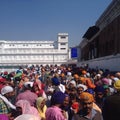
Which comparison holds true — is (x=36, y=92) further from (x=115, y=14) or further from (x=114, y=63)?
(x=115, y=14)

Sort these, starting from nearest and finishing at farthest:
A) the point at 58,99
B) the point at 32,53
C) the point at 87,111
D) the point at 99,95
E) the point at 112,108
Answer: the point at 87,111 → the point at 112,108 → the point at 58,99 → the point at 99,95 → the point at 32,53

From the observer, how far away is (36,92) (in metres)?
8.09

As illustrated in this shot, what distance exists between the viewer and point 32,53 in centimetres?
11031

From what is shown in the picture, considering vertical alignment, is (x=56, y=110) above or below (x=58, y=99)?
below

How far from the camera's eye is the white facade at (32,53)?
107438 mm

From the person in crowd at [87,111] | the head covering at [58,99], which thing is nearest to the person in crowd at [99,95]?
the head covering at [58,99]

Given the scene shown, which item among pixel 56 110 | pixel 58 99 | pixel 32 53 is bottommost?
pixel 56 110

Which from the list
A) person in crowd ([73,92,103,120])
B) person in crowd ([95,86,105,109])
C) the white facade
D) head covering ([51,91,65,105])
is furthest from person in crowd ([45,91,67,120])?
the white facade

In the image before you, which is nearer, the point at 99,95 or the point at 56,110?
the point at 56,110

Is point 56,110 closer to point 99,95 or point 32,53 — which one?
point 99,95

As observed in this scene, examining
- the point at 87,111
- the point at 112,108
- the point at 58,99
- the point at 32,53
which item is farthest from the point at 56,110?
the point at 32,53

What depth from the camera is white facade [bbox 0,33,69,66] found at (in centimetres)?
10744

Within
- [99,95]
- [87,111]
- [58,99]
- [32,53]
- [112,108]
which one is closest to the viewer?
[87,111]

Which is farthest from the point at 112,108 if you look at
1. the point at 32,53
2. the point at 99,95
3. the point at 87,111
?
the point at 32,53
